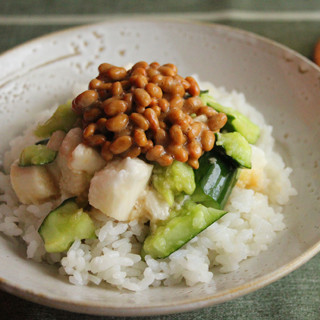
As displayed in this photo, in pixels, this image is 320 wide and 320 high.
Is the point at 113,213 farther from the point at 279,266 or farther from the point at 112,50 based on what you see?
the point at 112,50

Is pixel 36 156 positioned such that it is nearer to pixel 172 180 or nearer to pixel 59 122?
pixel 59 122

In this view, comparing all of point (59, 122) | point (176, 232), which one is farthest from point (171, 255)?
point (59, 122)

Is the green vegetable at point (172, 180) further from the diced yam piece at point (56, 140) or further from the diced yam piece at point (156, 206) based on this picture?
the diced yam piece at point (56, 140)

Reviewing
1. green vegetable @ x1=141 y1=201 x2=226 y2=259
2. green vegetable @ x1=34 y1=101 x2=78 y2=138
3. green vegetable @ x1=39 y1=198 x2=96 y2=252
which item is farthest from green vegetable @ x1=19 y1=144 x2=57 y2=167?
green vegetable @ x1=141 y1=201 x2=226 y2=259

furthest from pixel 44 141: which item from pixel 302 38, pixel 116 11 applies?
pixel 302 38

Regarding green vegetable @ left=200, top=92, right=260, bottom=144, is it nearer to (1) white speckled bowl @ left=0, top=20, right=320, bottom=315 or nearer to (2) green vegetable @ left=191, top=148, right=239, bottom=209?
(2) green vegetable @ left=191, top=148, right=239, bottom=209
